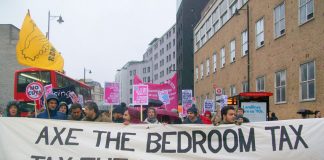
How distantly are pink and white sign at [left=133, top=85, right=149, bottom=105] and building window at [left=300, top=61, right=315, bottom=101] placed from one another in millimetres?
8484

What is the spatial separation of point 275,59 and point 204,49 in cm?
2268

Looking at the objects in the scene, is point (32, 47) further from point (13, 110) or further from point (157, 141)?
point (157, 141)

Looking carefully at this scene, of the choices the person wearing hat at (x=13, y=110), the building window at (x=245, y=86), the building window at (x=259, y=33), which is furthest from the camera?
the building window at (x=245, y=86)

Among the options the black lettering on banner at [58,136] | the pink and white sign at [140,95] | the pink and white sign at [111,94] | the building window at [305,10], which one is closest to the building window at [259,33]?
the building window at [305,10]

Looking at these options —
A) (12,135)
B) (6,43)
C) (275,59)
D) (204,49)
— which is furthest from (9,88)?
(12,135)

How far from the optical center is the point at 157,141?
7.45 metres

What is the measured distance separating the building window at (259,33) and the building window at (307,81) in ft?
22.0

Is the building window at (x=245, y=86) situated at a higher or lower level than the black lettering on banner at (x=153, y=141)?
higher

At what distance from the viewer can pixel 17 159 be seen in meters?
7.22

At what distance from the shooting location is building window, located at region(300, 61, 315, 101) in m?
20.5

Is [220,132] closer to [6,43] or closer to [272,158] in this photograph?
[272,158]

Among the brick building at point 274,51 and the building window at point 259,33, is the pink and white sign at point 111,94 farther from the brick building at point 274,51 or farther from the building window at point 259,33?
the building window at point 259,33

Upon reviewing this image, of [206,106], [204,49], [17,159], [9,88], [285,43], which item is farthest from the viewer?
[9,88]

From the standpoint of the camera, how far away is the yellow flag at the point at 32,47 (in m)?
9.10
